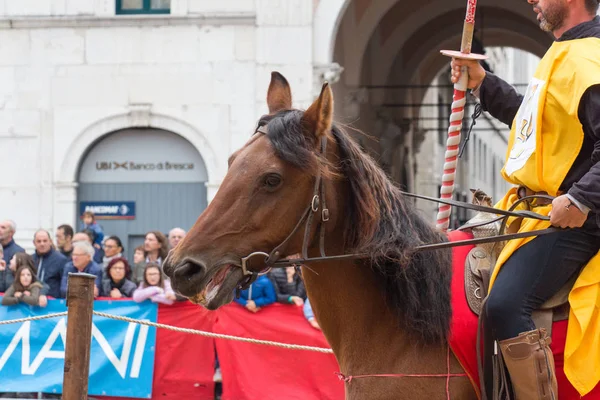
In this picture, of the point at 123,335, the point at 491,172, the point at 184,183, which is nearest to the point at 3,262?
the point at 123,335

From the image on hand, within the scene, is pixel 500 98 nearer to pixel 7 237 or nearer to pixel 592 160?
pixel 592 160

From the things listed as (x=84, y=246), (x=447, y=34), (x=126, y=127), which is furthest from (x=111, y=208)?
(x=447, y=34)

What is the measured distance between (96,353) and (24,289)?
4.22 feet

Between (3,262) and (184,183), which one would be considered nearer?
(3,262)

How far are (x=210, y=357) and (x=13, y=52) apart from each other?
8440 mm

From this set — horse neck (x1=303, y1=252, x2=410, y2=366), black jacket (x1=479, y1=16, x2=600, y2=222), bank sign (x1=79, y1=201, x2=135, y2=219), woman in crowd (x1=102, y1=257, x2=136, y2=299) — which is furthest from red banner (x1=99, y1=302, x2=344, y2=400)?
bank sign (x1=79, y1=201, x2=135, y2=219)

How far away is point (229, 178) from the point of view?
14.6 feet

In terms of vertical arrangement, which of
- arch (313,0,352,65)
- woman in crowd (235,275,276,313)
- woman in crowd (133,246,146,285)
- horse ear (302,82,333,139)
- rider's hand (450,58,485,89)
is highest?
arch (313,0,352,65)

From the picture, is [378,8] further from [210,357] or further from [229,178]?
[229,178]

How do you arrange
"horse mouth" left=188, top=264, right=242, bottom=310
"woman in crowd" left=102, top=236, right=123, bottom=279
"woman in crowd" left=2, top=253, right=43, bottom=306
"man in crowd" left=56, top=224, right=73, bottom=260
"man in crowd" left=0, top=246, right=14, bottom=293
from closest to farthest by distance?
"horse mouth" left=188, top=264, right=242, bottom=310 < "woman in crowd" left=2, top=253, right=43, bottom=306 < "man in crowd" left=0, top=246, right=14, bottom=293 < "woman in crowd" left=102, top=236, right=123, bottom=279 < "man in crowd" left=56, top=224, right=73, bottom=260

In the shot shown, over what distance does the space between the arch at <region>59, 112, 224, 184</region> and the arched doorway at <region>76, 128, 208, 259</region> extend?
0.24 metres

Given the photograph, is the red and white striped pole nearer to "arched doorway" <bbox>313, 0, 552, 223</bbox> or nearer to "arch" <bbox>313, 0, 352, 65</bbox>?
"arched doorway" <bbox>313, 0, 552, 223</bbox>

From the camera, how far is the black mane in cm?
443

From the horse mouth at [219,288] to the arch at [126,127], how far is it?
12.5 m
